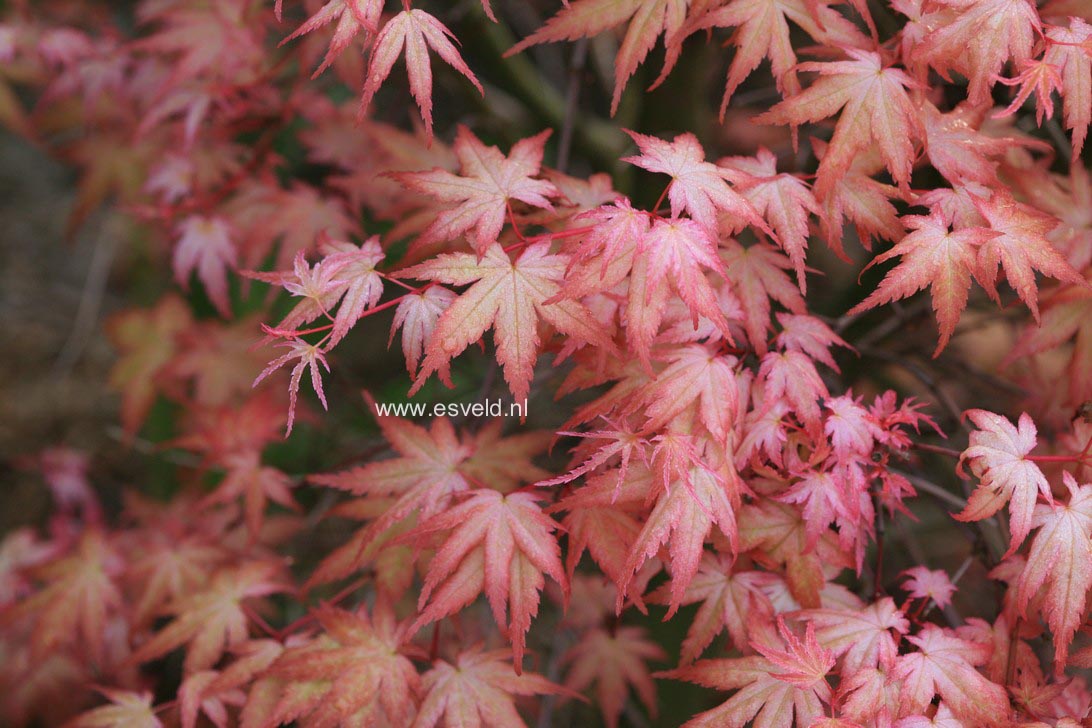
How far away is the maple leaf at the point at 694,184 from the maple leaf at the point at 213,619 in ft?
2.78

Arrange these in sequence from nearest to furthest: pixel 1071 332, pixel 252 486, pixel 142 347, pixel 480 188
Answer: pixel 480 188 < pixel 1071 332 < pixel 252 486 < pixel 142 347

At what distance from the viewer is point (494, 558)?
34.2 inches

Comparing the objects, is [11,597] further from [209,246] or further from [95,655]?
[209,246]

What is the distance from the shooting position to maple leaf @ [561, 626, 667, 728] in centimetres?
146

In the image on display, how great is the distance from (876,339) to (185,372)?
142cm

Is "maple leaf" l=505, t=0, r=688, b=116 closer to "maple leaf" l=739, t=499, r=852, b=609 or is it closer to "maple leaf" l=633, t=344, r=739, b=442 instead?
"maple leaf" l=633, t=344, r=739, b=442

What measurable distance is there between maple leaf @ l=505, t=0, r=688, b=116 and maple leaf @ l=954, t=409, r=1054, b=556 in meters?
0.56

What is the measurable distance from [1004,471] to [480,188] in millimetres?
655

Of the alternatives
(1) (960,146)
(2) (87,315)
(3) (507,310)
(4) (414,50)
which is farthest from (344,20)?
(2) (87,315)

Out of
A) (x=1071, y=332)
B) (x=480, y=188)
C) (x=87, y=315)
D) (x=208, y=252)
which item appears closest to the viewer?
(x=480, y=188)

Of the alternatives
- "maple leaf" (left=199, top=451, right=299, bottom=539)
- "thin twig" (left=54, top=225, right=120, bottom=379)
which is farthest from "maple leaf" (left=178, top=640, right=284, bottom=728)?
"thin twig" (left=54, top=225, right=120, bottom=379)

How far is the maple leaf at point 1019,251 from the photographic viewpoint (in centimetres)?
83

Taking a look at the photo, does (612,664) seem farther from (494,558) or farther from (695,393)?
(695,393)

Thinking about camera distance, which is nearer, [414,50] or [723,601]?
[414,50]
